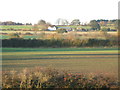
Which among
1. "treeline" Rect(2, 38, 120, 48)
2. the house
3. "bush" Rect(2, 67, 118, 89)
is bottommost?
"bush" Rect(2, 67, 118, 89)

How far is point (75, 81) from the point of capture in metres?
6.68

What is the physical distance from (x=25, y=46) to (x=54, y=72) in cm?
629

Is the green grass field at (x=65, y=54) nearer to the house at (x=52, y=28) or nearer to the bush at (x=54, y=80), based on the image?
the house at (x=52, y=28)

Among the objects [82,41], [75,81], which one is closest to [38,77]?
[75,81]

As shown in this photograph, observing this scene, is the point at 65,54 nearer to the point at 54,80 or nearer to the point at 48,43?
the point at 48,43

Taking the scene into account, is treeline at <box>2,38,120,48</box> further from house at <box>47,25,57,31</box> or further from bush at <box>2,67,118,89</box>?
bush at <box>2,67,118,89</box>

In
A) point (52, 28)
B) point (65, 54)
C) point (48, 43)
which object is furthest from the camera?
point (48, 43)

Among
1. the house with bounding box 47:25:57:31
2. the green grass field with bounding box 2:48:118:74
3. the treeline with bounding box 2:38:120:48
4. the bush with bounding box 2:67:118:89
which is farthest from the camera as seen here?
the treeline with bounding box 2:38:120:48

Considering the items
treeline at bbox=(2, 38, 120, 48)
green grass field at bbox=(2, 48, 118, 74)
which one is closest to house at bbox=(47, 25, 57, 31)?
treeline at bbox=(2, 38, 120, 48)

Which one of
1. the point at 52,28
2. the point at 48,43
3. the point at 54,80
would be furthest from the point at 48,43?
the point at 54,80

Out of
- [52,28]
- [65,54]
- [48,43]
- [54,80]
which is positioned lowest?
[54,80]

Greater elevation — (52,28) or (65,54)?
(52,28)

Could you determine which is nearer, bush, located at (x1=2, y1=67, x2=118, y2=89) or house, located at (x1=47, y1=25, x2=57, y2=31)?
bush, located at (x1=2, y1=67, x2=118, y2=89)

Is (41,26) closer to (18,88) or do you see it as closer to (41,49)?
(41,49)
